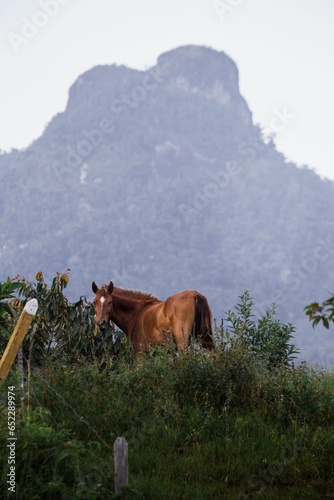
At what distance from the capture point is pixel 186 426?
10.5m

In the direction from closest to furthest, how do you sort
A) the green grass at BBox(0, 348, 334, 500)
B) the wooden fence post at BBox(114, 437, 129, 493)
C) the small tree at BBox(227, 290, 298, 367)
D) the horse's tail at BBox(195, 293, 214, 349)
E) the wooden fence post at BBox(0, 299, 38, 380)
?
the wooden fence post at BBox(0, 299, 38, 380) < the wooden fence post at BBox(114, 437, 129, 493) < the green grass at BBox(0, 348, 334, 500) < the horse's tail at BBox(195, 293, 214, 349) < the small tree at BBox(227, 290, 298, 367)

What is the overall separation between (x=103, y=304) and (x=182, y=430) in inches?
200

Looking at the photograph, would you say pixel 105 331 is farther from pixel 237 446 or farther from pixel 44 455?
pixel 44 455

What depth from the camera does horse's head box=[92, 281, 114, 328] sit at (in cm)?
1496

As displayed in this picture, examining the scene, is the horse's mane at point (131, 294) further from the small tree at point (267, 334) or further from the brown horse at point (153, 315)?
the small tree at point (267, 334)

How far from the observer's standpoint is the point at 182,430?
33.8ft

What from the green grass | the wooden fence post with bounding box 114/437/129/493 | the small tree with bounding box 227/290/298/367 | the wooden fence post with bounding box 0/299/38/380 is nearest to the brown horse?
the small tree with bounding box 227/290/298/367

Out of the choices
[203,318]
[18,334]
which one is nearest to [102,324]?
[203,318]

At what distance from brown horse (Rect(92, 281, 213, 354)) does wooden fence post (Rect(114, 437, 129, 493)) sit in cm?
621

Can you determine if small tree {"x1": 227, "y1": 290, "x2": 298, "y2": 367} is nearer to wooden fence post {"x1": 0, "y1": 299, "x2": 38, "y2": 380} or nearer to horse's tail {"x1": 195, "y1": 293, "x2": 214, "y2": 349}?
horse's tail {"x1": 195, "y1": 293, "x2": 214, "y2": 349}

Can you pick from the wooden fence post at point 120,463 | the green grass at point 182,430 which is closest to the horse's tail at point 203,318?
the green grass at point 182,430

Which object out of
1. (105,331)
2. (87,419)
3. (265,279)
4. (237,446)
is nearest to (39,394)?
(87,419)

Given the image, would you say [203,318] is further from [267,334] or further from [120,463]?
[120,463]

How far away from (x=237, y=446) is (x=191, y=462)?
0.72 meters
